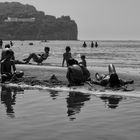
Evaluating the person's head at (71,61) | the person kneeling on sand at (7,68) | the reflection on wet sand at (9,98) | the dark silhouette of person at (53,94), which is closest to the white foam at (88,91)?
the dark silhouette of person at (53,94)

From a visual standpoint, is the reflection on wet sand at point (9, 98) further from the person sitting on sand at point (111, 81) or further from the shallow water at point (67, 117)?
the person sitting on sand at point (111, 81)

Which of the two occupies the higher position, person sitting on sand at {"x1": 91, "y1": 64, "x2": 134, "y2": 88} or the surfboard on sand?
person sitting on sand at {"x1": 91, "y1": 64, "x2": 134, "y2": 88}

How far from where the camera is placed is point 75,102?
496 inches

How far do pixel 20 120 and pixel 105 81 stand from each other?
668 cm

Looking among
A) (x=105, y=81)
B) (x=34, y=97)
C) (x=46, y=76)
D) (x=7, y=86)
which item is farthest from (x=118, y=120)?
(x=46, y=76)

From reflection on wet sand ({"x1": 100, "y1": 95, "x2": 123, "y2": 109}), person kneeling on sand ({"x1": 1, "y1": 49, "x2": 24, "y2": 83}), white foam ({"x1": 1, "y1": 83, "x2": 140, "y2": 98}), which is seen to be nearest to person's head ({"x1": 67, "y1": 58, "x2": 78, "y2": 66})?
white foam ({"x1": 1, "y1": 83, "x2": 140, "y2": 98})

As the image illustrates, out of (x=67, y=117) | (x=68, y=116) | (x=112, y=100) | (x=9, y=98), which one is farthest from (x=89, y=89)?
(x=67, y=117)

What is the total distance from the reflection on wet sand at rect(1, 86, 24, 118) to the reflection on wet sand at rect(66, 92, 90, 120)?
1623 millimetres

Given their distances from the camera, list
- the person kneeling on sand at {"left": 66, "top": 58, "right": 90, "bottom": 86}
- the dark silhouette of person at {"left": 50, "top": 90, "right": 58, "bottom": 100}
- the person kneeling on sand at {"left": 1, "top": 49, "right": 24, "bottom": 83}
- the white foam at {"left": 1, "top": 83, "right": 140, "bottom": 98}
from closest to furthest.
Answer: the dark silhouette of person at {"left": 50, "top": 90, "right": 58, "bottom": 100} < the white foam at {"left": 1, "top": 83, "right": 140, "bottom": 98} < the person kneeling on sand at {"left": 66, "top": 58, "right": 90, "bottom": 86} < the person kneeling on sand at {"left": 1, "top": 49, "right": 24, "bottom": 83}

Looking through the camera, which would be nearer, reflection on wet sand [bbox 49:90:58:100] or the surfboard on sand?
reflection on wet sand [bbox 49:90:58:100]

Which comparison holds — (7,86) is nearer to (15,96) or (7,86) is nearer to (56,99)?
(15,96)

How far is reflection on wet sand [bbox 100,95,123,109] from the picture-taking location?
39.5ft

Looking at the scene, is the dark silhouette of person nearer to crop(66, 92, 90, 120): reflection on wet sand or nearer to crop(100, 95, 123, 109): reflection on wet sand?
crop(66, 92, 90, 120): reflection on wet sand

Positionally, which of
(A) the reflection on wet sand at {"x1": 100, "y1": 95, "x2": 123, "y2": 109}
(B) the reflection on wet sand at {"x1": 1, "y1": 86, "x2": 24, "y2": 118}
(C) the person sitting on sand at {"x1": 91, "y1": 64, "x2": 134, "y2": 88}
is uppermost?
(C) the person sitting on sand at {"x1": 91, "y1": 64, "x2": 134, "y2": 88}
